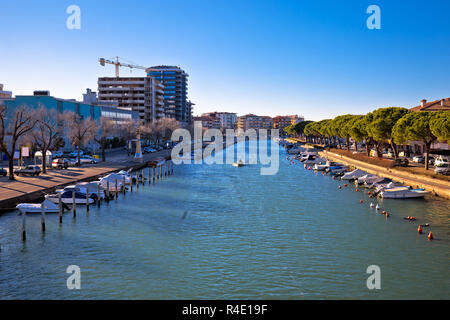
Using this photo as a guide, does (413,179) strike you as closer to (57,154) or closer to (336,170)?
(336,170)

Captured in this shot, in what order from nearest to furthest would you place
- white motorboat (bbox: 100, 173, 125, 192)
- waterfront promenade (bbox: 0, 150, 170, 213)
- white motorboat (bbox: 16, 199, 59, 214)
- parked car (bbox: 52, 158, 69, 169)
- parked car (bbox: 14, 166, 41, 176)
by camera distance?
white motorboat (bbox: 16, 199, 59, 214), waterfront promenade (bbox: 0, 150, 170, 213), white motorboat (bbox: 100, 173, 125, 192), parked car (bbox: 14, 166, 41, 176), parked car (bbox: 52, 158, 69, 169)

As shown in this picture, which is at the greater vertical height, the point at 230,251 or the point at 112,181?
the point at 112,181

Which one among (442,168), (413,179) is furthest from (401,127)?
(413,179)

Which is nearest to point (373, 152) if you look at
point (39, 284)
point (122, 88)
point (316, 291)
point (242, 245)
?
point (242, 245)

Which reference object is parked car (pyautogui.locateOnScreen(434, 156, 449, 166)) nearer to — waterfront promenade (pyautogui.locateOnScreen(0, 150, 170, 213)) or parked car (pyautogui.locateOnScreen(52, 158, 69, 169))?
waterfront promenade (pyautogui.locateOnScreen(0, 150, 170, 213))

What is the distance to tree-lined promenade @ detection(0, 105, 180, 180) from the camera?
52463 millimetres

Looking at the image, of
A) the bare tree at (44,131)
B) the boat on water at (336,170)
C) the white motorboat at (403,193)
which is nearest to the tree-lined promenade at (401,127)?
the boat on water at (336,170)

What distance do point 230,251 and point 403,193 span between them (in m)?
28.1

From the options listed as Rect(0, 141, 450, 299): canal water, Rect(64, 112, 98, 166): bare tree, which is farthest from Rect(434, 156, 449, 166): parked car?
Rect(64, 112, 98, 166): bare tree

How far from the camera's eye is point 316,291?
20906 millimetres

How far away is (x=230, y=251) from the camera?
1069 inches

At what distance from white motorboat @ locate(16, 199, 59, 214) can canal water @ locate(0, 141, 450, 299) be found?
88cm
